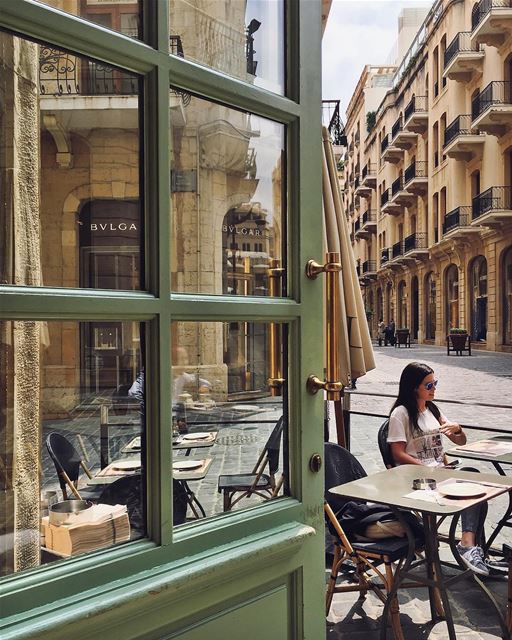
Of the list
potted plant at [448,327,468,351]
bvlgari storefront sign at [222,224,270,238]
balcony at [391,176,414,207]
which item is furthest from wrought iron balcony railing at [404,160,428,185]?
bvlgari storefront sign at [222,224,270,238]

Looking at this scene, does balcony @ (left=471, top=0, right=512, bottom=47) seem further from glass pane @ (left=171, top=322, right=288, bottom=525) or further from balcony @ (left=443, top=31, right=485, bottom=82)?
glass pane @ (left=171, top=322, right=288, bottom=525)

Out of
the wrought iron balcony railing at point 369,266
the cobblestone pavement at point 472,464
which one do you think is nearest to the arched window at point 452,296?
the cobblestone pavement at point 472,464

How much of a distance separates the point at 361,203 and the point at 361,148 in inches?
179

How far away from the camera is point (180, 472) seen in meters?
1.75

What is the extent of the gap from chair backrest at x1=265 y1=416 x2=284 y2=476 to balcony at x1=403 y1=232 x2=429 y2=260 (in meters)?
35.3

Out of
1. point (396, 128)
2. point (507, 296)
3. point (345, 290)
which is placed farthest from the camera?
point (396, 128)

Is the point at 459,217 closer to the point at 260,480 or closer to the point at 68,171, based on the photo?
the point at 260,480

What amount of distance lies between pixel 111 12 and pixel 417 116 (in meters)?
37.3

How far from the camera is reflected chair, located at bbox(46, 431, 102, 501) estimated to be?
6.44ft

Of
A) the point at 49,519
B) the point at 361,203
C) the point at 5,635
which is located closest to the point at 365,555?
the point at 49,519

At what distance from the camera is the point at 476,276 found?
98.3ft

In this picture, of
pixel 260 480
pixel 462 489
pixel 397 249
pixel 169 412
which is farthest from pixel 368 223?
pixel 169 412

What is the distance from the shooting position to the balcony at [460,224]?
2895 centimetres

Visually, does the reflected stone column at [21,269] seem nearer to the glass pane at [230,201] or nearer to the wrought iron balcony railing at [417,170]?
the glass pane at [230,201]
